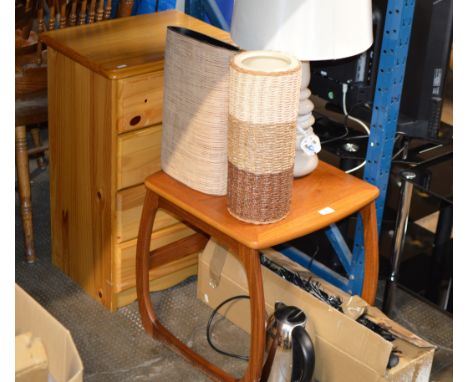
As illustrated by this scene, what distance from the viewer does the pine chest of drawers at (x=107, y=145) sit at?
7.67 ft

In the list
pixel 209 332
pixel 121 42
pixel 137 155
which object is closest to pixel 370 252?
pixel 209 332

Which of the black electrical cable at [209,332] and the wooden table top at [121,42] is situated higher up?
the wooden table top at [121,42]

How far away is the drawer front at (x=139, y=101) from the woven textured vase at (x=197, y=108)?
0.16 m

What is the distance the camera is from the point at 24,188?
2760 mm

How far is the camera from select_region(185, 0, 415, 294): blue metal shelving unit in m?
2.17

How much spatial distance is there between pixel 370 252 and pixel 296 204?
12.3 inches

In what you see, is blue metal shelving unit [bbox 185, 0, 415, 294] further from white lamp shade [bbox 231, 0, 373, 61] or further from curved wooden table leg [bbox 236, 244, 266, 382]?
curved wooden table leg [bbox 236, 244, 266, 382]

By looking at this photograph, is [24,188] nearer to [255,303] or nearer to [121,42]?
[121,42]

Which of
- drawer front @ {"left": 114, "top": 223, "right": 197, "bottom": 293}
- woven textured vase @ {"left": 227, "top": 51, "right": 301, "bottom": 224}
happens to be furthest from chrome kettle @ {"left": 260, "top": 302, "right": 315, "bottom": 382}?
drawer front @ {"left": 114, "top": 223, "right": 197, "bottom": 293}

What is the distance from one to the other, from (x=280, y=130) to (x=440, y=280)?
1.07 metres

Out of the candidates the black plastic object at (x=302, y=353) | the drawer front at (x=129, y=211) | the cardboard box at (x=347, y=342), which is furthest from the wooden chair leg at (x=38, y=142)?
the black plastic object at (x=302, y=353)

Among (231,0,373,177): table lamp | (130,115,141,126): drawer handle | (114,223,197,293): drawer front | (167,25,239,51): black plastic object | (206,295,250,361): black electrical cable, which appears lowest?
(206,295,250,361): black electrical cable

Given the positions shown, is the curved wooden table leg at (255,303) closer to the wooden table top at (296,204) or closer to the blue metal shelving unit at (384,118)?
the wooden table top at (296,204)

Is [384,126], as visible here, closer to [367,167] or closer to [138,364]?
[367,167]
